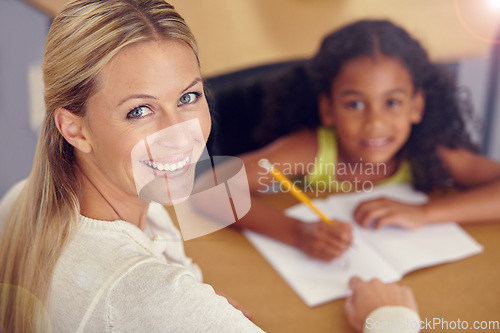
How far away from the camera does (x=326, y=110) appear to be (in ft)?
2.89

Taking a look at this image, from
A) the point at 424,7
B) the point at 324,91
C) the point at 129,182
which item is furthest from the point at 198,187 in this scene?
the point at 424,7

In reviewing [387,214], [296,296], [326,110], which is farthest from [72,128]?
[326,110]

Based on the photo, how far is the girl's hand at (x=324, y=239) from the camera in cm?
63

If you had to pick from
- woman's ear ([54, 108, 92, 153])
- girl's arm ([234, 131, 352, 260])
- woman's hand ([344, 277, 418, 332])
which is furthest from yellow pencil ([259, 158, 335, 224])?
woman's ear ([54, 108, 92, 153])

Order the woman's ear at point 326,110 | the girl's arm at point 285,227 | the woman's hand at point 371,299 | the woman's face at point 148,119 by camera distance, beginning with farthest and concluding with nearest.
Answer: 1. the woman's ear at point 326,110
2. the girl's arm at point 285,227
3. the woman's hand at point 371,299
4. the woman's face at point 148,119

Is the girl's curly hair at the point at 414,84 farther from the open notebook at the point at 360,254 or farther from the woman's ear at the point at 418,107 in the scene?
the open notebook at the point at 360,254

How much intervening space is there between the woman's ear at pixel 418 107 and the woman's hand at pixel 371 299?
13.6 inches

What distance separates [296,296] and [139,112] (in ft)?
1.03

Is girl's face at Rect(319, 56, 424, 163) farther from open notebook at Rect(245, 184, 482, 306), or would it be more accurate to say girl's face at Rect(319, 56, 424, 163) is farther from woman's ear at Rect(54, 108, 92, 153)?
woman's ear at Rect(54, 108, 92, 153)

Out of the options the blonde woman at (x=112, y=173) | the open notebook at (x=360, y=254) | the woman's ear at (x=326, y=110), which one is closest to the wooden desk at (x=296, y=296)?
the open notebook at (x=360, y=254)

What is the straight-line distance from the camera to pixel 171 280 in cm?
37

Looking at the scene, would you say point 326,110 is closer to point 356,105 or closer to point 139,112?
point 356,105

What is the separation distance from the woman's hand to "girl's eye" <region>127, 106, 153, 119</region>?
31cm

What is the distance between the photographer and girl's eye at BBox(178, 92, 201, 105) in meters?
0.35
